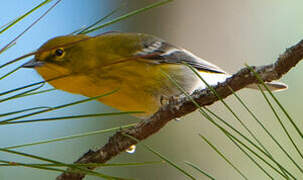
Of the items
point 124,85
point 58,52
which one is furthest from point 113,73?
point 58,52

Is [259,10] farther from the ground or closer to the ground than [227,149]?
farther from the ground

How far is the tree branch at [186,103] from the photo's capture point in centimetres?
176

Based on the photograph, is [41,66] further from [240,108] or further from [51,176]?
[240,108]

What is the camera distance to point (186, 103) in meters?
2.39

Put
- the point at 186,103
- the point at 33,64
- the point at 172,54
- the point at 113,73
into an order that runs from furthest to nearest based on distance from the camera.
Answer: the point at 172,54 → the point at 113,73 → the point at 33,64 → the point at 186,103

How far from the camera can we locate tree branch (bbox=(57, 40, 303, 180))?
1.76 meters

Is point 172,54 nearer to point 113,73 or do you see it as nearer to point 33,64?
point 113,73

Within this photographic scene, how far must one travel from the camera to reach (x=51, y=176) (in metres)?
5.38

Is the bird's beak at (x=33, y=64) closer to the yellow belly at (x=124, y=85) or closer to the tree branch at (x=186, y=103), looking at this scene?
the yellow belly at (x=124, y=85)

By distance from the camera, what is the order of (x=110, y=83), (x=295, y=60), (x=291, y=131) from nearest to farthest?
1. (x=295, y=60)
2. (x=110, y=83)
3. (x=291, y=131)

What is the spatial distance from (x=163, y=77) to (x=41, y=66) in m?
0.92

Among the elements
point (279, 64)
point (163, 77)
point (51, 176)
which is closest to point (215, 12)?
point (163, 77)

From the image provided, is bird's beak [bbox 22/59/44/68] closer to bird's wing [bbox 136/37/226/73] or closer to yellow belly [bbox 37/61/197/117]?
yellow belly [bbox 37/61/197/117]

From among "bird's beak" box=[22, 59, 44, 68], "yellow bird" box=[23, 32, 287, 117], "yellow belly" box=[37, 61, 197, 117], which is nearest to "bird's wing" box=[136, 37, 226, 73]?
"yellow bird" box=[23, 32, 287, 117]
